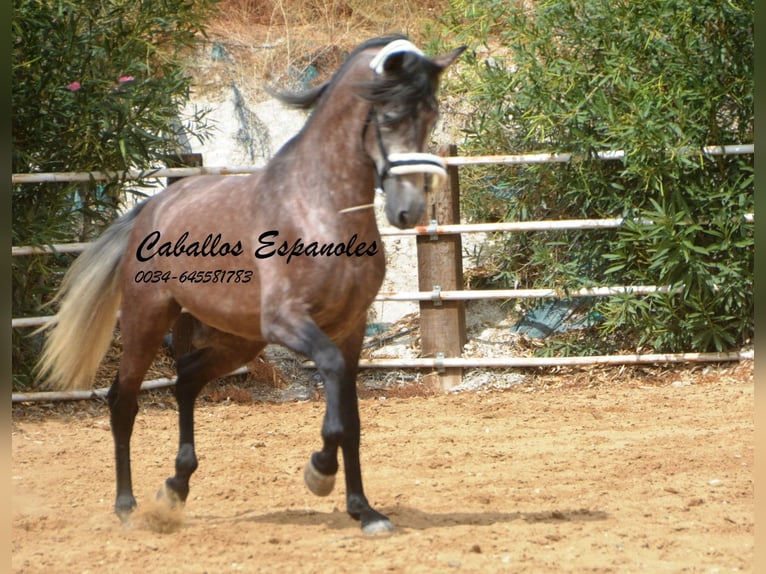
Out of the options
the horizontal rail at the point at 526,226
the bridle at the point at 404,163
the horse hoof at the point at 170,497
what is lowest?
the horse hoof at the point at 170,497

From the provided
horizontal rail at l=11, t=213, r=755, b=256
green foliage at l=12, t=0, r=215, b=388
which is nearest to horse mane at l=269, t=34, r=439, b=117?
horizontal rail at l=11, t=213, r=755, b=256

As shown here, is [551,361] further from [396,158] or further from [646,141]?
[396,158]

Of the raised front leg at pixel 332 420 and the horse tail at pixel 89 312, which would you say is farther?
the horse tail at pixel 89 312

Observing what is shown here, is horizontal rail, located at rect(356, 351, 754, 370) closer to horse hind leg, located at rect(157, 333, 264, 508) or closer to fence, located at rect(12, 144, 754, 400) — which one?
fence, located at rect(12, 144, 754, 400)

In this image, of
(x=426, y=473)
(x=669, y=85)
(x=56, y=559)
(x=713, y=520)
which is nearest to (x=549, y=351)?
(x=669, y=85)

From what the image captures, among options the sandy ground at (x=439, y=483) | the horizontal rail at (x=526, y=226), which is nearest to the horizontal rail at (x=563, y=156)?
the horizontal rail at (x=526, y=226)

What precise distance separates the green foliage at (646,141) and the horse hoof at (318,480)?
372 centimetres

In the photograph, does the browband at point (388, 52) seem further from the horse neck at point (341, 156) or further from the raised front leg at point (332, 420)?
the raised front leg at point (332, 420)

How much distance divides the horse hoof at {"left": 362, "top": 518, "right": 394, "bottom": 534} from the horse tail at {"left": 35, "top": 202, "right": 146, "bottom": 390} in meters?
1.61

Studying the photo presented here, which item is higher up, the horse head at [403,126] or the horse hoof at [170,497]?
the horse head at [403,126]

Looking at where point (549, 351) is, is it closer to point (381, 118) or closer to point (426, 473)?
point (426, 473)

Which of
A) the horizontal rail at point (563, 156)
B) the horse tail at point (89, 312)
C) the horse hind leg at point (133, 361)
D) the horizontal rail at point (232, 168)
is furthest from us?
the horizontal rail at point (563, 156)

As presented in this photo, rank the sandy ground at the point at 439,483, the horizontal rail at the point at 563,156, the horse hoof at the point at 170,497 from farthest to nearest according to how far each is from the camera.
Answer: the horizontal rail at the point at 563,156 < the horse hoof at the point at 170,497 < the sandy ground at the point at 439,483

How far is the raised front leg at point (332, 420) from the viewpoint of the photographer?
3496 millimetres
